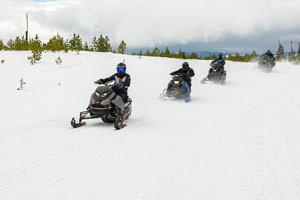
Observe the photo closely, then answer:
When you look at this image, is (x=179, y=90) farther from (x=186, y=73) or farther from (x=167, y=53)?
(x=167, y=53)

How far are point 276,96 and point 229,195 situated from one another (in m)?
10.4

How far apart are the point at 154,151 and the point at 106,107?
2.35 metres

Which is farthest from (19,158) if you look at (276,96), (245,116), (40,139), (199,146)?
(276,96)

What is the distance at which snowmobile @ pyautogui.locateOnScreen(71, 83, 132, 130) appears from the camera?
6.91m

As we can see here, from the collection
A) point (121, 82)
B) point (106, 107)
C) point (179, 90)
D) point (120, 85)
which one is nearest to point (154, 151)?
point (106, 107)

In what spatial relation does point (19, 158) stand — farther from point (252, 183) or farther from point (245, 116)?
point (245, 116)

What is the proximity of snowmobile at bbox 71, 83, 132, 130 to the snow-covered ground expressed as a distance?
29cm

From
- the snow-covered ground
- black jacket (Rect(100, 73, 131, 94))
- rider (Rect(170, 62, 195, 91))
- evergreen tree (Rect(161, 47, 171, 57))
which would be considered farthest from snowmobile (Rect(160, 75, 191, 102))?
evergreen tree (Rect(161, 47, 171, 57))

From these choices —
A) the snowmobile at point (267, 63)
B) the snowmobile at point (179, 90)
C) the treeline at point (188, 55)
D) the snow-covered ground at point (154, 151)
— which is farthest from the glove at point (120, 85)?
the treeline at point (188, 55)

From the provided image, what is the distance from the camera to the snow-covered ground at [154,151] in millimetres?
3473

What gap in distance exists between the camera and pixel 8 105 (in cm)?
938

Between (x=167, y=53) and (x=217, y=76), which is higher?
(x=167, y=53)

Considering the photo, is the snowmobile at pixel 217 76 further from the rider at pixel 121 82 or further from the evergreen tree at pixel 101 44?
the evergreen tree at pixel 101 44

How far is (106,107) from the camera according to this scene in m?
6.93
